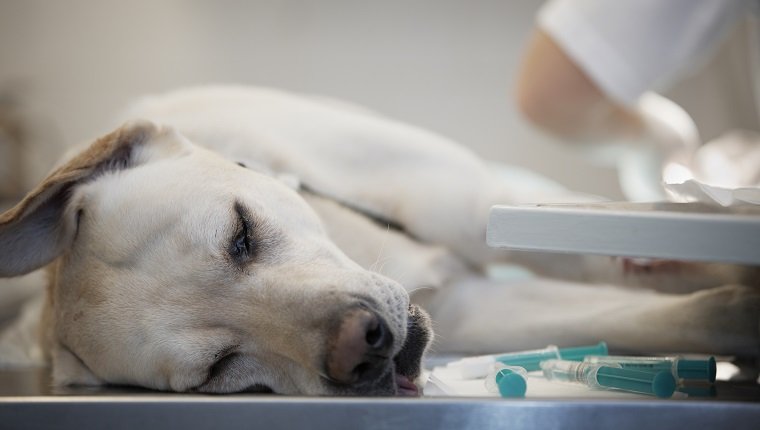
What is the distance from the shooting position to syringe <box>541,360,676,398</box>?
762mm

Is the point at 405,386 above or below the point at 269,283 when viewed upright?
below

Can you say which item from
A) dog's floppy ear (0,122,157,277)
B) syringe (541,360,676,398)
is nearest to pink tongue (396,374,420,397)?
syringe (541,360,676,398)

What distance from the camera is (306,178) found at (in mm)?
1473

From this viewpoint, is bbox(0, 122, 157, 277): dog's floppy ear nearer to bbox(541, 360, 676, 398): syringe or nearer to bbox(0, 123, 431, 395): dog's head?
bbox(0, 123, 431, 395): dog's head

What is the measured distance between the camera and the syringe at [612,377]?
76 cm

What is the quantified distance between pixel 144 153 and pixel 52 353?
34cm

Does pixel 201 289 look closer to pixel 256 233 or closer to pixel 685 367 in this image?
pixel 256 233

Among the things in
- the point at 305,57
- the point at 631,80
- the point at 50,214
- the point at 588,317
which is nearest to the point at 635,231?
the point at 588,317

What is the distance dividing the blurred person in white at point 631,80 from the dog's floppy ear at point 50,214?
3.02 feet

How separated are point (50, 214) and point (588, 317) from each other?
0.83 meters

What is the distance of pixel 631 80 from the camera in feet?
5.54

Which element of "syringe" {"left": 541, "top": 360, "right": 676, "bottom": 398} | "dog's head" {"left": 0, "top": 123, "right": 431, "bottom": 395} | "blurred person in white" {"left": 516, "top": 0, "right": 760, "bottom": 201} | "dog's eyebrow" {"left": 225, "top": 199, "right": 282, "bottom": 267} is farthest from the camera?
"blurred person in white" {"left": 516, "top": 0, "right": 760, "bottom": 201}

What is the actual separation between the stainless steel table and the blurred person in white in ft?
2.51

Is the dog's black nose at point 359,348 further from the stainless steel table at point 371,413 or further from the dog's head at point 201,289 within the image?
the stainless steel table at point 371,413
